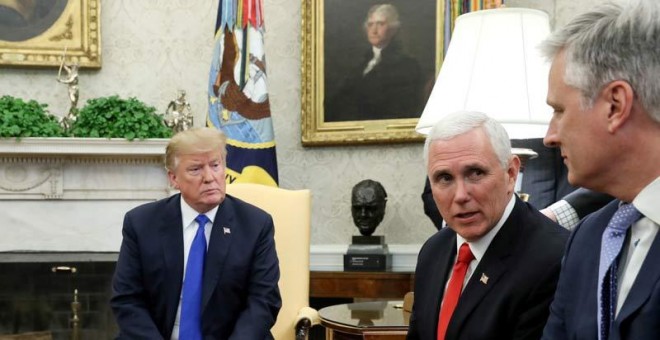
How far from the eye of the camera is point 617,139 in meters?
1.42

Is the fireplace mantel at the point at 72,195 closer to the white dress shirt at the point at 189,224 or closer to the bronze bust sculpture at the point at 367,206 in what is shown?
the bronze bust sculpture at the point at 367,206

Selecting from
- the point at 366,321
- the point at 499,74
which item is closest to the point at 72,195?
the point at 366,321

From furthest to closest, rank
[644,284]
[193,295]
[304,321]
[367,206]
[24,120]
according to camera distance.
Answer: [24,120] < [367,206] < [304,321] < [193,295] < [644,284]

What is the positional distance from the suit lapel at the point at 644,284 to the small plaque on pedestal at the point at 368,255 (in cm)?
460

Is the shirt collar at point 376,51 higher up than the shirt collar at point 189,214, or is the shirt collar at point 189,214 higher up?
the shirt collar at point 376,51

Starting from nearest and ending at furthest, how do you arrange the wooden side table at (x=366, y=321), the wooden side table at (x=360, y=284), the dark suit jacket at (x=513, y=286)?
the dark suit jacket at (x=513, y=286) < the wooden side table at (x=366, y=321) < the wooden side table at (x=360, y=284)

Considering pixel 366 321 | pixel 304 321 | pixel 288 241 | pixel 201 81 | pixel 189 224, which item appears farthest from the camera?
pixel 201 81

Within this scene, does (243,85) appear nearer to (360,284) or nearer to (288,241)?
(360,284)

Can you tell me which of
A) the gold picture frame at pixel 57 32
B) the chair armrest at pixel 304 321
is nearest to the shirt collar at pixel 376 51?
the gold picture frame at pixel 57 32

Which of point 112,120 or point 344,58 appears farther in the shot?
point 344,58

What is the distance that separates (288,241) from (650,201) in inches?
121

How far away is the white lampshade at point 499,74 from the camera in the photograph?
277cm

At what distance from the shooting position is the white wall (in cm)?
673

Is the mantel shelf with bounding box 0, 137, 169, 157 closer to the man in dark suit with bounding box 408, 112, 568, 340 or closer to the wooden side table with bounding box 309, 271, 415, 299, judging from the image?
the wooden side table with bounding box 309, 271, 415, 299
